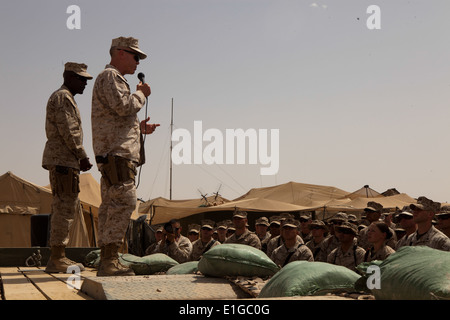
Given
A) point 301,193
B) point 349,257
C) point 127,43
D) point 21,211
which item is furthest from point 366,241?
point 301,193

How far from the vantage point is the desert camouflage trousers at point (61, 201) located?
204 inches

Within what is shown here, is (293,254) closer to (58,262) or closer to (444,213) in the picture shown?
(444,213)

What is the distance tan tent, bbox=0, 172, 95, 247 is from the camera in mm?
16609

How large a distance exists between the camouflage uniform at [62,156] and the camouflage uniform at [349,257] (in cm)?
406

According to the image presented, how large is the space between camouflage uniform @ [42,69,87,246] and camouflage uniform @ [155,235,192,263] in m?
5.45

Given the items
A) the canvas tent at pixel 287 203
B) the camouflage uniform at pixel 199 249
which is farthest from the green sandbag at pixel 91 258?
the canvas tent at pixel 287 203

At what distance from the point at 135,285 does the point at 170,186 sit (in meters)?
37.2

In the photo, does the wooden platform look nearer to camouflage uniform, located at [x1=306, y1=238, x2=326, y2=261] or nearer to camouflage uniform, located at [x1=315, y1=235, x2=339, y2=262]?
camouflage uniform, located at [x1=315, y1=235, x2=339, y2=262]

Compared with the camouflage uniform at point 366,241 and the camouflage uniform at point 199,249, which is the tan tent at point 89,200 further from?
the camouflage uniform at point 366,241

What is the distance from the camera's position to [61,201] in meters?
5.23

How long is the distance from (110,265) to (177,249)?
6.57 metres

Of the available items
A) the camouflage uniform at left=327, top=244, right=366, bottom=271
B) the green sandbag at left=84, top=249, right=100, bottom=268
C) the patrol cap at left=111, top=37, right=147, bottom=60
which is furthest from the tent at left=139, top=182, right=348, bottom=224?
the patrol cap at left=111, top=37, right=147, bottom=60
